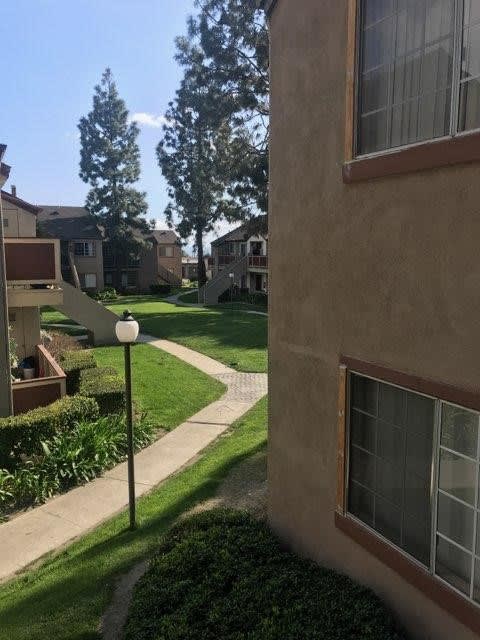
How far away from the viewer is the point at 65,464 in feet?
34.3

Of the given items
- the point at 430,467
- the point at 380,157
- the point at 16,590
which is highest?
the point at 380,157

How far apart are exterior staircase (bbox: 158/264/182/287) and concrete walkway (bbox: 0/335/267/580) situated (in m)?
47.2

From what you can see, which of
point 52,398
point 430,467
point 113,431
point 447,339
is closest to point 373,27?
point 447,339

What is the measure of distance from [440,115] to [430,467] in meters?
2.58

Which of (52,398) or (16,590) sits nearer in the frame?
(16,590)

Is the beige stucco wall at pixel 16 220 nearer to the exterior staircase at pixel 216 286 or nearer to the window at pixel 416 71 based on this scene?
the exterior staircase at pixel 216 286

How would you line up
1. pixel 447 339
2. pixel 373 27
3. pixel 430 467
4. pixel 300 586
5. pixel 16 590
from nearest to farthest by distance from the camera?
pixel 447 339
pixel 430 467
pixel 373 27
pixel 300 586
pixel 16 590

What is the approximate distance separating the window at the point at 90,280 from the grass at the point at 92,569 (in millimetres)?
43673

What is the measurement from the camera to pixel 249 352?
72.0 ft

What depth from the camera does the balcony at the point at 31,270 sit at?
1309 cm

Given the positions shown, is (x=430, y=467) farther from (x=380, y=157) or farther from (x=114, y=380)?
(x=114, y=380)

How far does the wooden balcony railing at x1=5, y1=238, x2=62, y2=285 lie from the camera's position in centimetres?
1306

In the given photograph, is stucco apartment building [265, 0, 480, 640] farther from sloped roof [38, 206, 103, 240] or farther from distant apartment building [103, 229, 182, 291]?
distant apartment building [103, 229, 182, 291]

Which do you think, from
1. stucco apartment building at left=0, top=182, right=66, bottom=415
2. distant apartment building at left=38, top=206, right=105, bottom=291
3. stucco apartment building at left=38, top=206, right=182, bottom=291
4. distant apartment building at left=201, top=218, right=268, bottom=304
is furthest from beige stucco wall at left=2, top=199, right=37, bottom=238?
stucco apartment building at left=0, top=182, right=66, bottom=415
